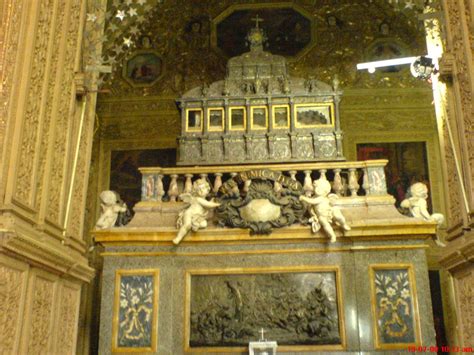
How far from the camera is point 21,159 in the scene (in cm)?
471

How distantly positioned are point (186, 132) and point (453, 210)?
5.71m

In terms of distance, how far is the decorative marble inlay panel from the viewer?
4.25m

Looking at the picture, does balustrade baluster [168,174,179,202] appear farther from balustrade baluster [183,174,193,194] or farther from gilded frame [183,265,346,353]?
gilded frame [183,265,346,353]

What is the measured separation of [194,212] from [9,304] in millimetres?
4138

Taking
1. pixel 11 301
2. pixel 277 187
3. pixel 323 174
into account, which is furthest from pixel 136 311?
pixel 11 301

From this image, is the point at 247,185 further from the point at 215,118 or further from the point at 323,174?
the point at 215,118

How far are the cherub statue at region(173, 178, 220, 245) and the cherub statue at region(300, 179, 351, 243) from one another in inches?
58.1

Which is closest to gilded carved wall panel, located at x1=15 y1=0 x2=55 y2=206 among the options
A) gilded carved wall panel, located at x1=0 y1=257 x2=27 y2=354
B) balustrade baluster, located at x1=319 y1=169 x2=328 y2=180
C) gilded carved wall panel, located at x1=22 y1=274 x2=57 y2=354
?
gilded carved wall panel, located at x1=0 y1=257 x2=27 y2=354

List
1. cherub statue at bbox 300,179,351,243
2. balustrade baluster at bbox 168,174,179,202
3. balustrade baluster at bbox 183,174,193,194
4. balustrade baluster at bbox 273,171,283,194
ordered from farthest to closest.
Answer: balustrade baluster at bbox 168,174,179,202
balustrade baluster at bbox 183,174,193,194
balustrade baluster at bbox 273,171,283,194
cherub statue at bbox 300,179,351,243

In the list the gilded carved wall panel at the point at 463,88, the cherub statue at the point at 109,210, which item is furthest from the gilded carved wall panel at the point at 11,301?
the gilded carved wall panel at the point at 463,88

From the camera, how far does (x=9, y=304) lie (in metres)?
4.37

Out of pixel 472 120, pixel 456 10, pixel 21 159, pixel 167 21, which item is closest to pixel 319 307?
pixel 472 120

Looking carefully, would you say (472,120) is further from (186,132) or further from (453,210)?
(186,132)

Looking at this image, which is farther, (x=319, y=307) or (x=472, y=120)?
(x=319, y=307)
